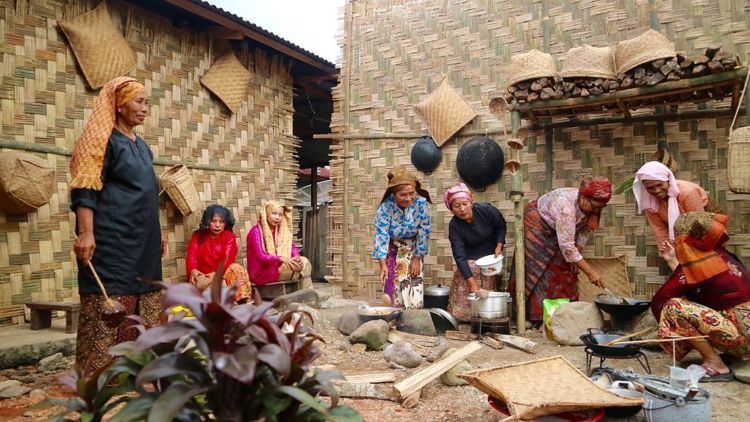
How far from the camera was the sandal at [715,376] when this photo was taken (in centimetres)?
321

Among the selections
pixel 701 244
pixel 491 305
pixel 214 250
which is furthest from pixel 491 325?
pixel 214 250

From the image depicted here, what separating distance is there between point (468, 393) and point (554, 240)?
234 centimetres

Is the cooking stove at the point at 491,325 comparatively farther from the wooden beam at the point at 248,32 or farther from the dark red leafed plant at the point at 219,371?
the wooden beam at the point at 248,32

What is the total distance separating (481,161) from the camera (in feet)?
18.7

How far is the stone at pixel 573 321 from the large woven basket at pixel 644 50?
2.08 meters

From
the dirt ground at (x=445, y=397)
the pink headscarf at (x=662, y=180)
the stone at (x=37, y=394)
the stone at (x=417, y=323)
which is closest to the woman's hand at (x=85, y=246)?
the dirt ground at (x=445, y=397)

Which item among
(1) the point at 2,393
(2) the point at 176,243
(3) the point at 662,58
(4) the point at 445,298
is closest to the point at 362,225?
(4) the point at 445,298

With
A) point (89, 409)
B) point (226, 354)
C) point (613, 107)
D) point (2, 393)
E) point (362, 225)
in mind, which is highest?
point (613, 107)

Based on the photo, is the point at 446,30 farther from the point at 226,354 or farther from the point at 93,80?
the point at 226,354

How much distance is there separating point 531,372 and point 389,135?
4210 millimetres

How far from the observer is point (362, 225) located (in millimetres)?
6680

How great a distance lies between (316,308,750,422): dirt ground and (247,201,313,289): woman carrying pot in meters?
1.60

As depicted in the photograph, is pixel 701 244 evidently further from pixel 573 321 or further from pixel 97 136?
pixel 97 136

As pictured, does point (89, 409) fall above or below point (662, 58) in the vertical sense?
below
